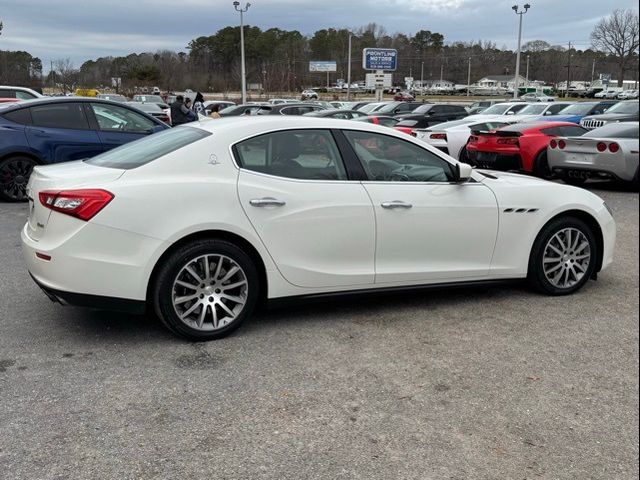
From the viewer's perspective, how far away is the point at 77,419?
10.2 ft

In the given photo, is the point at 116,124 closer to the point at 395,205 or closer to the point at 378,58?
the point at 395,205

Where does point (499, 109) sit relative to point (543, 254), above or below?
above

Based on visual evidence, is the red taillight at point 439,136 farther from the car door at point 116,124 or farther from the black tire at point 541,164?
the car door at point 116,124

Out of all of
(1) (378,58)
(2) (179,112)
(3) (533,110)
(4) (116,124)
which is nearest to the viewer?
(4) (116,124)

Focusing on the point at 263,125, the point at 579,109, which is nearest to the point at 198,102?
the point at 579,109

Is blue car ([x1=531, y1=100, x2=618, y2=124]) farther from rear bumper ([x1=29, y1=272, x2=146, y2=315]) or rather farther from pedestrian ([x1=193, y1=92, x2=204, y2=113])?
rear bumper ([x1=29, y1=272, x2=146, y2=315])

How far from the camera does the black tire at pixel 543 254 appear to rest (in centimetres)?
493

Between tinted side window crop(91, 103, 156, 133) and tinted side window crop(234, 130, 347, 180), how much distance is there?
604 centimetres

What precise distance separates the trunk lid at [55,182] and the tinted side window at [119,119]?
18.1 ft

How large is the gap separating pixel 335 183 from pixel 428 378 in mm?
1536

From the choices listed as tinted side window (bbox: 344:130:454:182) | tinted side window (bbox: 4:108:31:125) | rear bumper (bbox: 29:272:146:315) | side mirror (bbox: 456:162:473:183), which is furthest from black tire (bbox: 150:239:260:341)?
tinted side window (bbox: 4:108:31:125)

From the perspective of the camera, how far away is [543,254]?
4.95 meters

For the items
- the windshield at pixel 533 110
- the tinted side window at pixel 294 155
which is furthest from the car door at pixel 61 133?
the windshield at pixel 533 110

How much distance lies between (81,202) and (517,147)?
32.4ft
